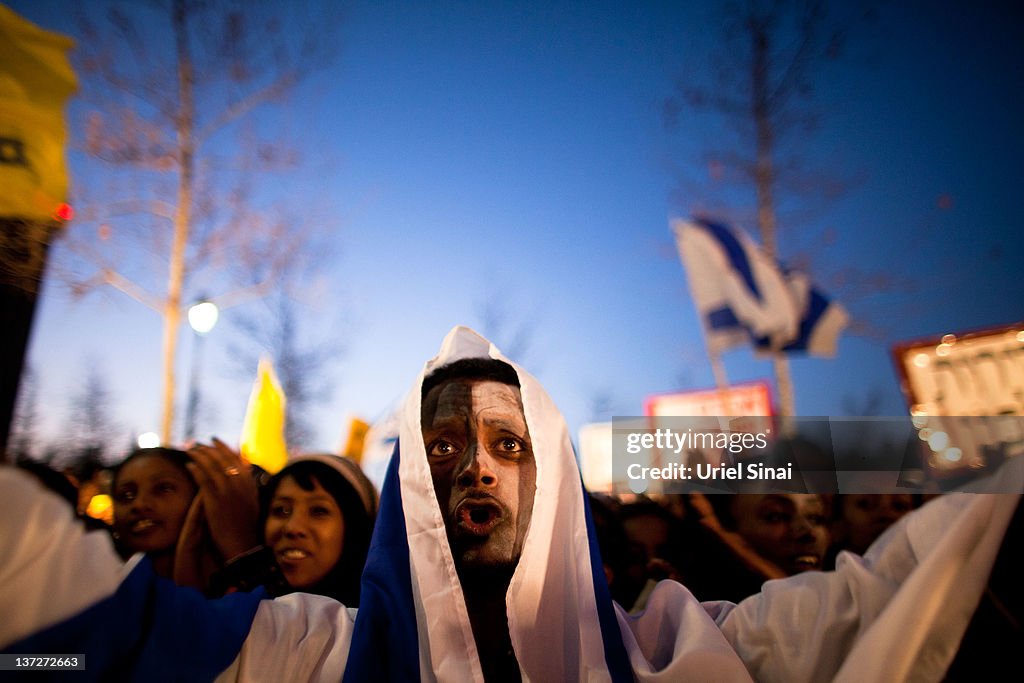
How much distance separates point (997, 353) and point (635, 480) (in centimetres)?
433

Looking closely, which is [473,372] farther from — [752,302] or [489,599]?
[752,302]

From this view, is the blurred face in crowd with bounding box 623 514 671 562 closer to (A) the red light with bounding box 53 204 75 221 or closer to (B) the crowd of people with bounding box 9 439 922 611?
(B) the crowd of people with bounding box 9 439 922 611

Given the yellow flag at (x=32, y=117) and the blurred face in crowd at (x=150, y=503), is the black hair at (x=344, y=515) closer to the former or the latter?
the blurred face in crowd at (x=150, y=503)

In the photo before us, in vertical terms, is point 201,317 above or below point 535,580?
above

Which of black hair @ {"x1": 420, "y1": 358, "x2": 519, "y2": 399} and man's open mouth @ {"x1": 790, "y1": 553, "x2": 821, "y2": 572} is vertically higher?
black hair @ {"x1": 420, "y1": 358, "x2": 519, "y2": 399}

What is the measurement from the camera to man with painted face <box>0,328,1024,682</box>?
1.54m

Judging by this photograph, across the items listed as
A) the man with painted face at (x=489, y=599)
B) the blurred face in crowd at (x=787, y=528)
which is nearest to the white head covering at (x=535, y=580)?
the man with painted face at (x=489, y=599)

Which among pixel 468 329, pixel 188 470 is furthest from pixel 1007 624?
pixel 188 470

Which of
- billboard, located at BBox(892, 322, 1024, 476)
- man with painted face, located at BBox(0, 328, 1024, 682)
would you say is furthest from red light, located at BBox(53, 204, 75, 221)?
billboard, located at BBox(892, 322, 1024, 476)

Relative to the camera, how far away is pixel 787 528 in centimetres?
330

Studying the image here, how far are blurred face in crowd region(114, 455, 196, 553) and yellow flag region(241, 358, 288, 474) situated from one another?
10.7ft

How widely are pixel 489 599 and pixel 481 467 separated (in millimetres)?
464

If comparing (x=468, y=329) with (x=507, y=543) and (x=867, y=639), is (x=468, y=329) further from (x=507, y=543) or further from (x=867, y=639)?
(x=867, y=639)
